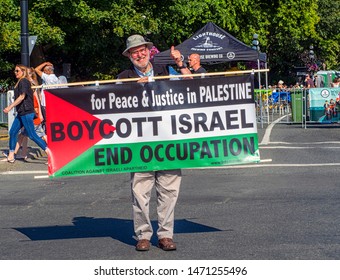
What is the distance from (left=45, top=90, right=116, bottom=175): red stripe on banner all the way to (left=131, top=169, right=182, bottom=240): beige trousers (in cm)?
61

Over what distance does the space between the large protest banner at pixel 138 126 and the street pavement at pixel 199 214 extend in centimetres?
74

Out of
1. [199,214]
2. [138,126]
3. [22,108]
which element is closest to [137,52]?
[138,126]

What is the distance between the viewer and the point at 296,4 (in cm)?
4741

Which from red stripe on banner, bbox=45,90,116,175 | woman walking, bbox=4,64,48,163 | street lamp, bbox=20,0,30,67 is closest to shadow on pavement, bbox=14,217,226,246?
red stripe on banner, bbox=45,90,116,175

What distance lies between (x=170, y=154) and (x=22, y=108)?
30.0 ft

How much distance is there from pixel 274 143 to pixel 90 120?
43.5ft

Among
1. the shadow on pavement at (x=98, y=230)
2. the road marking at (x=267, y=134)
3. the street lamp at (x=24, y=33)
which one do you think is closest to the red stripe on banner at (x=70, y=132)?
the shadow on pavement at (x=98, y=230)

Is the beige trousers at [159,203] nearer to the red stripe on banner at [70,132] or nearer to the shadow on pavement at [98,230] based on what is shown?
the shadow on pavement at [98,230]

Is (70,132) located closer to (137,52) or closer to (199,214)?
(137,52)

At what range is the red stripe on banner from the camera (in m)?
9.34

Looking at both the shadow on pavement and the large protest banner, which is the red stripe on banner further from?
the shadow on pavement

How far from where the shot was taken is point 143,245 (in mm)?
8789

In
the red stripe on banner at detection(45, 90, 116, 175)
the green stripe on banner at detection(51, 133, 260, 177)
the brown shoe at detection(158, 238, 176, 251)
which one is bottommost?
the brown shoe at detection(158, 238, 176, 251)

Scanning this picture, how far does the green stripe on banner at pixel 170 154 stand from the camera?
9289 mm
